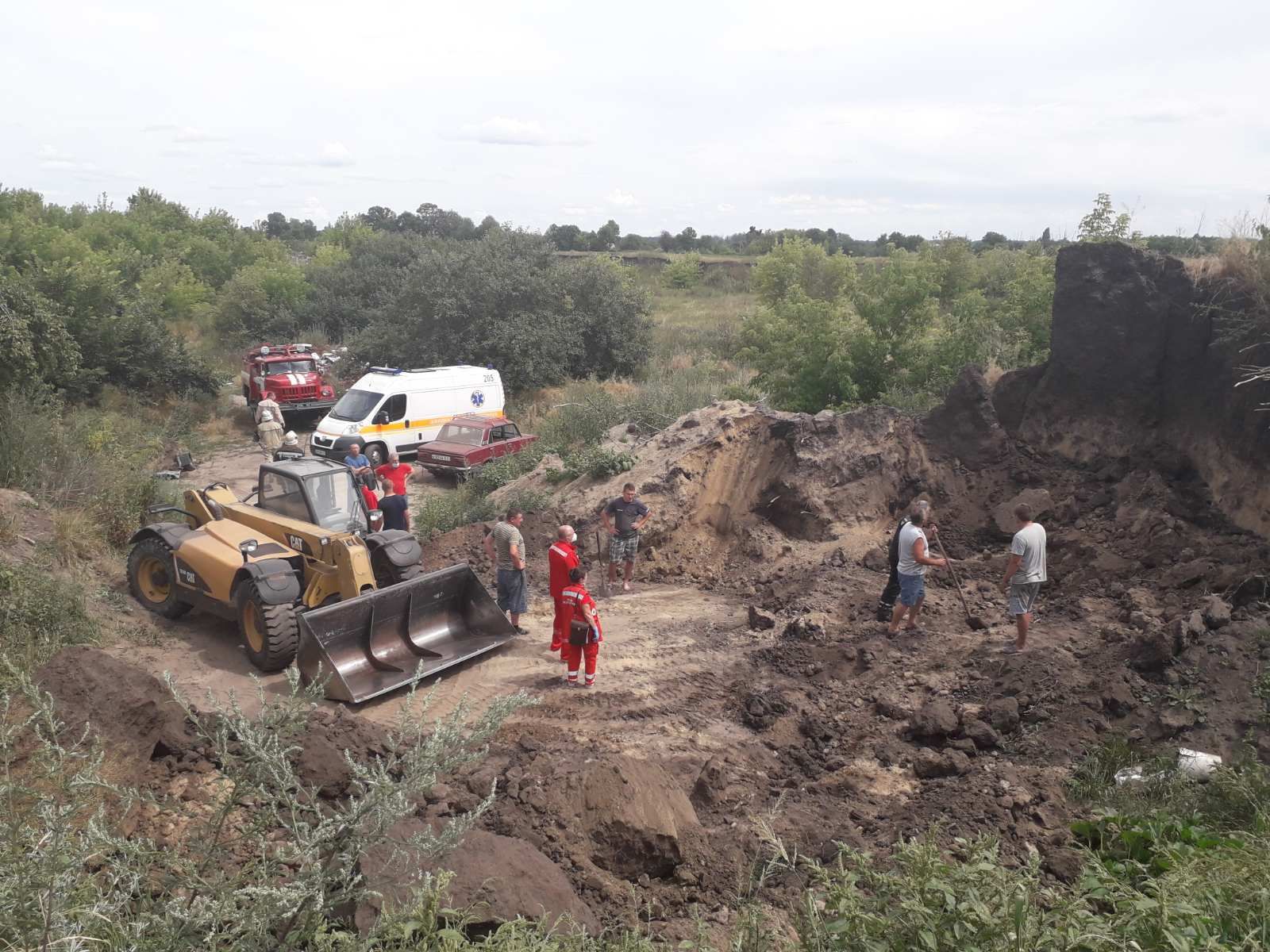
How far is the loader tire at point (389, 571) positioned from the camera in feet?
33.7

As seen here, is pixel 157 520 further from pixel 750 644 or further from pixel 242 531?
pixel 750 644

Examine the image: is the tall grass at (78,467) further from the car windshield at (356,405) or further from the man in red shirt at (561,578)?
the man in red shirt at (561,578)

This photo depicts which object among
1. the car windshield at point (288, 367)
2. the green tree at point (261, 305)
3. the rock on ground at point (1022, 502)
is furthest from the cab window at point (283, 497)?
the green tree at point (261, 305)

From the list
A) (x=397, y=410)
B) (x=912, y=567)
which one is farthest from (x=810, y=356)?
(x=912, y=567)

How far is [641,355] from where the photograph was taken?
29812mm

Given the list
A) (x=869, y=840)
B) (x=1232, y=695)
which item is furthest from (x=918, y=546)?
(x=869, y=840)

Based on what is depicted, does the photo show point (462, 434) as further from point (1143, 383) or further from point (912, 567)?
point (1143, 383)

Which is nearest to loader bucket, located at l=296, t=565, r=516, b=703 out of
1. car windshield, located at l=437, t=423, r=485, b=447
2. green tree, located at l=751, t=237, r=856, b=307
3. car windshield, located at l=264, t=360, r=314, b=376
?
car windshield, located at l=437, t=423, r=485, b=447

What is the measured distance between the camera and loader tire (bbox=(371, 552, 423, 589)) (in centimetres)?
1027

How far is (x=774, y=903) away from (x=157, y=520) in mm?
10476

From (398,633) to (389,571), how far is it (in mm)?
1086

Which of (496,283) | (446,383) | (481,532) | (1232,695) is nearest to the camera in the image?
(1232,695)

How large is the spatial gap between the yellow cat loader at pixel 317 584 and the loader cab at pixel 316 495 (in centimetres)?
1

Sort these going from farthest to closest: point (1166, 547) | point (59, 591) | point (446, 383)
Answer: point (446, 383) → point (1166, 547) → point (59, 591)
